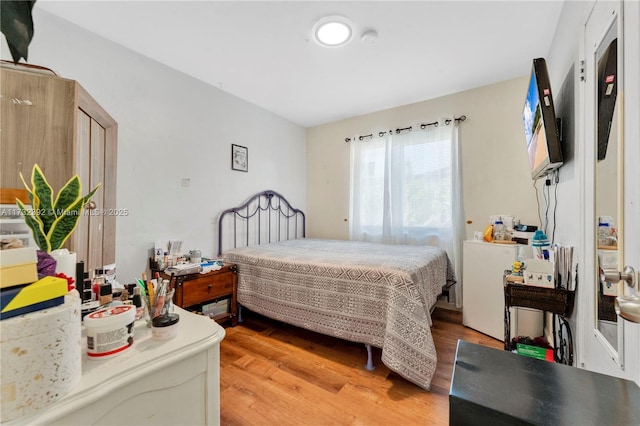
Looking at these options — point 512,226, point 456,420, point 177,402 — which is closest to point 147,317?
point 177,402

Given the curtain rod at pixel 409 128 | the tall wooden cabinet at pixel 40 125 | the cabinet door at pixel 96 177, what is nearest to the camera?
the tall wooden cabinet at pixel 40 125

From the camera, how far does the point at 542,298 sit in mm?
1476

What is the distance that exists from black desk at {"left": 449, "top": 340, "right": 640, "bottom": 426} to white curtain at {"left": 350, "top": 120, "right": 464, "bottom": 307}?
8.12ft

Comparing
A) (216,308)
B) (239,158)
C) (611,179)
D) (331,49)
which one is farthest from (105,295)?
(239,158)

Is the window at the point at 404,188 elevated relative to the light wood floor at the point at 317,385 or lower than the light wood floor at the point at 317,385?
elevated

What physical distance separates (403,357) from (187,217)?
2371 millimetres

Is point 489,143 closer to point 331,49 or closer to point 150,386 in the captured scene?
point 331,49

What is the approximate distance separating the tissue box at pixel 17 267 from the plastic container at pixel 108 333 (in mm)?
197

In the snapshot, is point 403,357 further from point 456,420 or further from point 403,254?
point 456,420

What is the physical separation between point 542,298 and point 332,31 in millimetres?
2341

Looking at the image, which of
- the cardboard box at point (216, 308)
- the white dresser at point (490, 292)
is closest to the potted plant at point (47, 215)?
the cardboard box at point (216, 308)

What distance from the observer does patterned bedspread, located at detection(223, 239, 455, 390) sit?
1673 millimetres

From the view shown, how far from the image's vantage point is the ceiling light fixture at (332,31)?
1889mm

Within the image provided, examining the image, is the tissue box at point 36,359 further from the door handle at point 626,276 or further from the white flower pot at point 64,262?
the door handle at point 626,276
